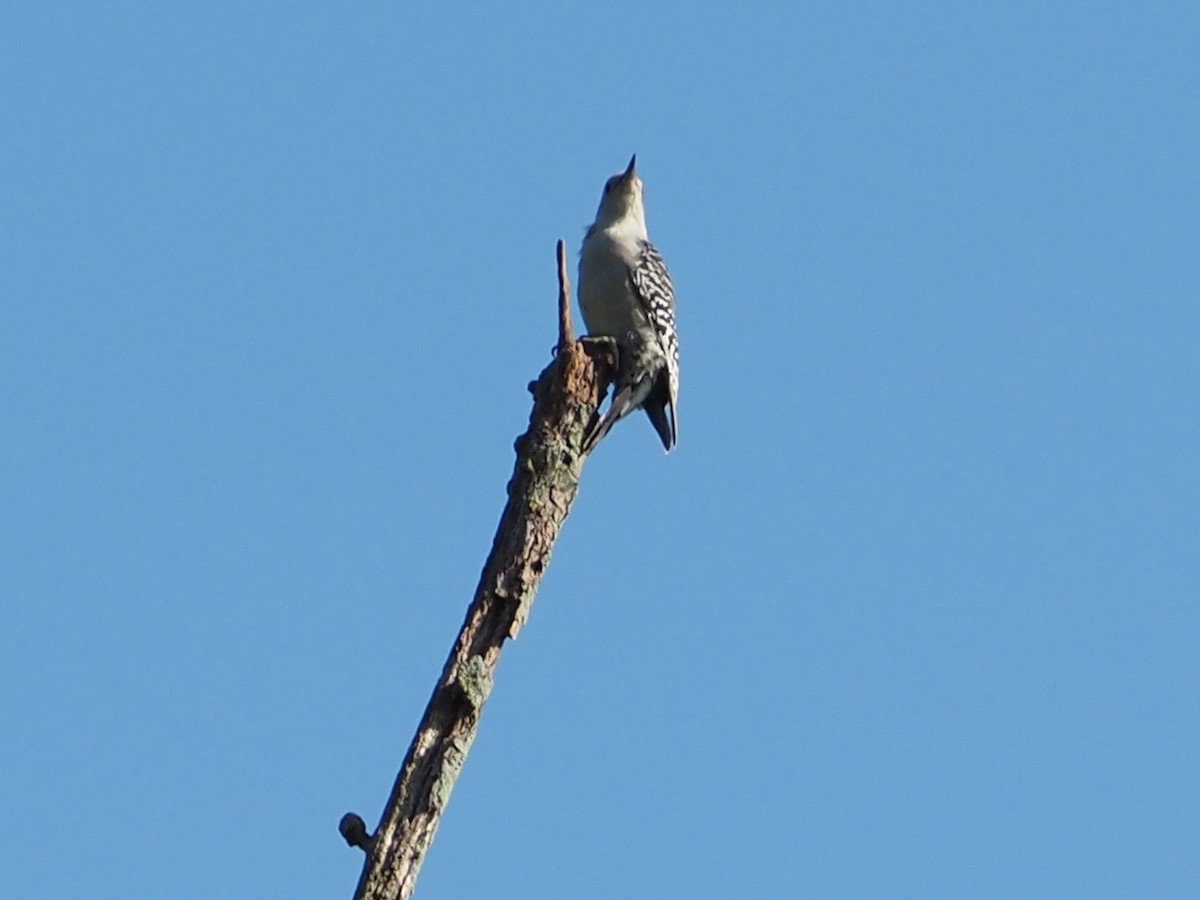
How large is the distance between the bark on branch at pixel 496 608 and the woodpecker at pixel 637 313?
2446 millimetres

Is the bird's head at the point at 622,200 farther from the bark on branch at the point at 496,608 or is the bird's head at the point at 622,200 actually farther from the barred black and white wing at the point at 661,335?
the bark on branch at the point at 496,608

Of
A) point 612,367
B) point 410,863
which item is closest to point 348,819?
point 410,863

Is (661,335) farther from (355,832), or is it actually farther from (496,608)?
(355,832)

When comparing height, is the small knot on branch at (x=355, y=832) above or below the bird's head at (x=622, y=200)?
below

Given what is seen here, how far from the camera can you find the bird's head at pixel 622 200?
37.5 feet

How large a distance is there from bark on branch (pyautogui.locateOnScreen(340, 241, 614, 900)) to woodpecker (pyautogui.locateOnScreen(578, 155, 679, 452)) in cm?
245

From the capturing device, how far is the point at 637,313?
400 inches

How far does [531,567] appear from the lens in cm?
641

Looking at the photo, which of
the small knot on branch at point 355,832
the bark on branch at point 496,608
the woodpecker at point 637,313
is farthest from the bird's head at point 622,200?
the small knot on branch at point 355,832

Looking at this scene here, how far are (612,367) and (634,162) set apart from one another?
4.28 m

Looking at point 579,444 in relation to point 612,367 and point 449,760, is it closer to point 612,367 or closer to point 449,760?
point 612,367

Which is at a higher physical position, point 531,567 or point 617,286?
point 617,286

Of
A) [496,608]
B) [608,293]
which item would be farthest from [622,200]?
[496,608]

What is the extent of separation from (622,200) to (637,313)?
1555 mm
